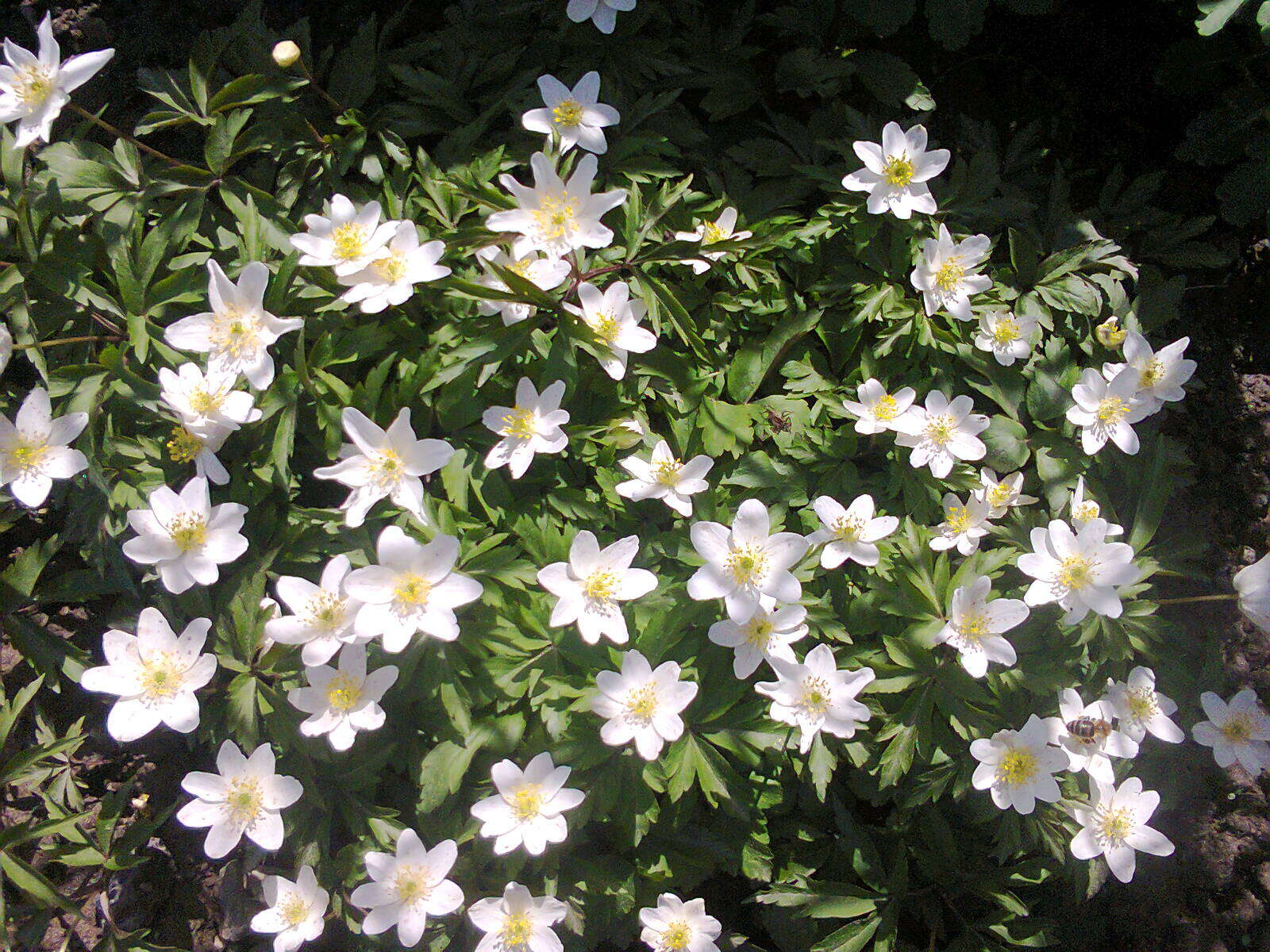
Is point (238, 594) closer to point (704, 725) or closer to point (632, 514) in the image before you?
point (632, 514)

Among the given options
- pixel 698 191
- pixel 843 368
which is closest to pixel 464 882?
pixel 843 368

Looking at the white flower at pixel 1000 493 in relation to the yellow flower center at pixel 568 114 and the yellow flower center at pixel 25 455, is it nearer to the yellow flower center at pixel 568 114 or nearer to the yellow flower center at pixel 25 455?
the yellow flower center at pixel 568 114

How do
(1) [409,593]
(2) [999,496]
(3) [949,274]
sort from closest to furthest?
(1) [409,593] → (2) [999,496] → (3) [949,274]

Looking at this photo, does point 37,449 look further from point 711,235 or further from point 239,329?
point 711,235

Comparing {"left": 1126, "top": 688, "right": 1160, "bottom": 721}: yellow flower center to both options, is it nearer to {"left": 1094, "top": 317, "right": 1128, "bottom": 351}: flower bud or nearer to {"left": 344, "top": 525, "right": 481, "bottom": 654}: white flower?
{"left": 1094, "top": 317, "right": 1128, "bottom": 351}: flower bud

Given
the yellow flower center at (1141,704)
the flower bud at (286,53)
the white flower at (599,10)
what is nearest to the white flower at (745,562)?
the yellow flower center at (1141,704)

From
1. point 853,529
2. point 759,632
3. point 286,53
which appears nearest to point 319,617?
point 759,632
